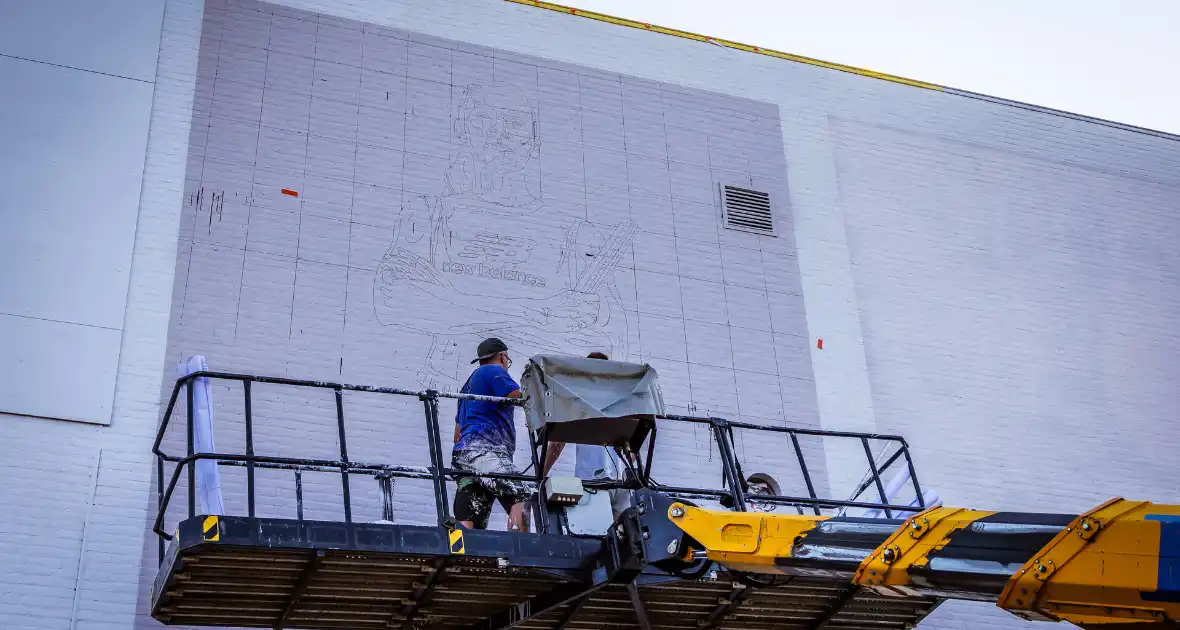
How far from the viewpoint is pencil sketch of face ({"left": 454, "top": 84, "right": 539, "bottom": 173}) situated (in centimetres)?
1411

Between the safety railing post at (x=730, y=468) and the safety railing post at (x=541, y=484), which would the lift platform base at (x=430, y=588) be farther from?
the safety railing post at (x=730, y=468)

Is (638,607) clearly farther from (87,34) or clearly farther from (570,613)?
(87,34)

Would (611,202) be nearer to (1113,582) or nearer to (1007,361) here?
(1007,361)

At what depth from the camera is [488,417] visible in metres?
9.32

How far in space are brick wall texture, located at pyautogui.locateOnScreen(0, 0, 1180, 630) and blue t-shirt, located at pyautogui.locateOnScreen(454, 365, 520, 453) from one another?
286 cm

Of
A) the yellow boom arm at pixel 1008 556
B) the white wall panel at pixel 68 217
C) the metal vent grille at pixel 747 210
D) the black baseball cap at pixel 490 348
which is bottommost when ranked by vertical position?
the yellow boom arm at pixel 1008 556

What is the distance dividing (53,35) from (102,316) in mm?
3191

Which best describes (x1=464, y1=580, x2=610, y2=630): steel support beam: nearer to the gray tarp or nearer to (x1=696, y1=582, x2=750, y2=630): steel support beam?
the gray tarp

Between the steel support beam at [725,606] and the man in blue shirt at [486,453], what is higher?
the man in blue shirt at [486,453]

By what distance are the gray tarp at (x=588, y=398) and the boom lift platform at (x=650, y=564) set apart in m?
0.11

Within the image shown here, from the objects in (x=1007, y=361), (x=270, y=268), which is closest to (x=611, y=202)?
(x=270, y=268)

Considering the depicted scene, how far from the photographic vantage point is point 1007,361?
608 inches

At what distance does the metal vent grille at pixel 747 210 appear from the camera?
590 inches

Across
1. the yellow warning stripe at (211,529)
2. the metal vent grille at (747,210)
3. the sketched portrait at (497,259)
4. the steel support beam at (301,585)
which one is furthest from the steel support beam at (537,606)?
the metal vent grille at (747,210)
